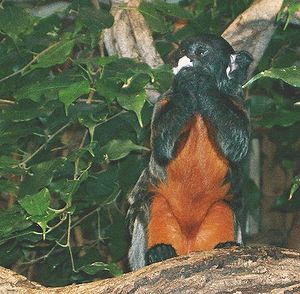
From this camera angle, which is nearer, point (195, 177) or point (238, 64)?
point (195, 177)

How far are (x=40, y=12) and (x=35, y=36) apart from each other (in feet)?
4.42

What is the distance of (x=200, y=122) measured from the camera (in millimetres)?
→ 3648

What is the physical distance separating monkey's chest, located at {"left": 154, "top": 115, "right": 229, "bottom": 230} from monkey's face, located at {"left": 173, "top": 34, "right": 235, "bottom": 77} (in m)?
0.28

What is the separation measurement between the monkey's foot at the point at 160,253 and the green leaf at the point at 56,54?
1.01 metres

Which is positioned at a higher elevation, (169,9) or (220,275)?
(169,9)

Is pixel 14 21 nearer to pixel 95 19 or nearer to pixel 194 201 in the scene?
pixel 95 19

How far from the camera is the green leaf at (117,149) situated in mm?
3826

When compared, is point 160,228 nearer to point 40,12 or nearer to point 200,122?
point 200,122

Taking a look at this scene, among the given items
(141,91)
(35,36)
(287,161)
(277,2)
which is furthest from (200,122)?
(287,161)

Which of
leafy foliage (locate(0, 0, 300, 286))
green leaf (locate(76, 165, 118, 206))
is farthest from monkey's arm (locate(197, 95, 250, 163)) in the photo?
green leaf (locate(76, 165, 118, 206))

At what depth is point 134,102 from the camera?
3.47 m

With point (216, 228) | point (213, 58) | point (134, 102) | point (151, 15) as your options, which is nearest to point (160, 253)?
point (216, 228)

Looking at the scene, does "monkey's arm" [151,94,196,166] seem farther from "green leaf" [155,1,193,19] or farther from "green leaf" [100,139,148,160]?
"green leaf" [155,1,193,19]

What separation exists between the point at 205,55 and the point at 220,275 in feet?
4.55
